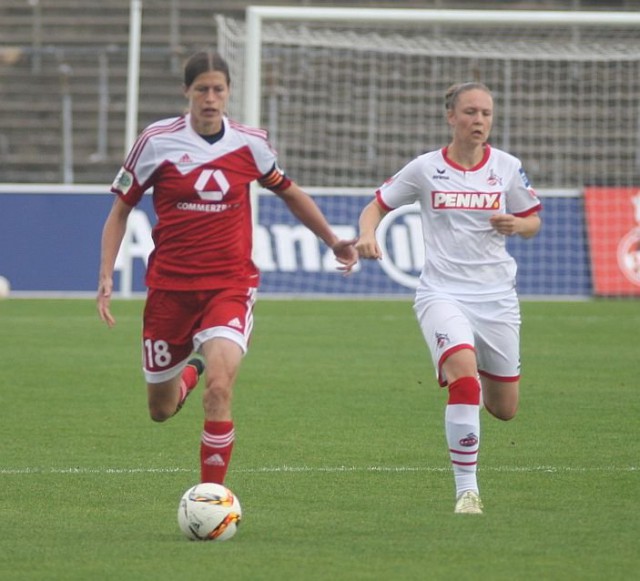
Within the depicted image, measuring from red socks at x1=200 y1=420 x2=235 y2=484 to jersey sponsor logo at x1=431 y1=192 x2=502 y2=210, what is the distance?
5.98 ft

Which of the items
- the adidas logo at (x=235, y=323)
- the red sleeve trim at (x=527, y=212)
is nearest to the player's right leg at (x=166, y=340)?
the adidas logo at (x=235, y=323)

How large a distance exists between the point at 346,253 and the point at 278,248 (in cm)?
1401

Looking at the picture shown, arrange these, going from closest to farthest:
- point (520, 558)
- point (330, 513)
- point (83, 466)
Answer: point (520, 558) < point (330, 513) < point (83, 466)

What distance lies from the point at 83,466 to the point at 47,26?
857 inches

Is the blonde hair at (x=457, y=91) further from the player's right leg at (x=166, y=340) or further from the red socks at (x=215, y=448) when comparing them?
the red socks at (x=215, y=448)

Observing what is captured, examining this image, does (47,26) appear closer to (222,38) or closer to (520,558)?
(222,38)

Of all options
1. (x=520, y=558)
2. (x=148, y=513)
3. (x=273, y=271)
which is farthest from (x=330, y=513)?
(x=273, y=271)

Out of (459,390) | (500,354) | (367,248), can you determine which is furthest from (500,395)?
(367,248)

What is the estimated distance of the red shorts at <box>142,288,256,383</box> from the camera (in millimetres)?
7055

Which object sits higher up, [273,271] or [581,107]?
[581,107]

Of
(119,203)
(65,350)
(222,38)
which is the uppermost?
(222,38)

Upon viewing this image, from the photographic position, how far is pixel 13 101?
28.0 meters

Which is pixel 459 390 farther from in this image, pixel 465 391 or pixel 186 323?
pixel 186 323

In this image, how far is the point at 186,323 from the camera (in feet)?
24.2
